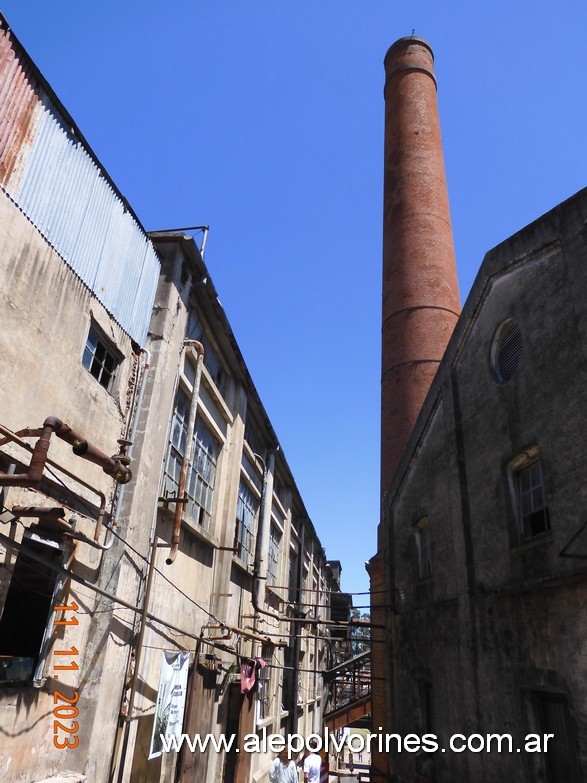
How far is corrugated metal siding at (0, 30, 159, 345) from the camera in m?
6.73

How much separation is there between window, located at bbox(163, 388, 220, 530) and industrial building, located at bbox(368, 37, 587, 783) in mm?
4812

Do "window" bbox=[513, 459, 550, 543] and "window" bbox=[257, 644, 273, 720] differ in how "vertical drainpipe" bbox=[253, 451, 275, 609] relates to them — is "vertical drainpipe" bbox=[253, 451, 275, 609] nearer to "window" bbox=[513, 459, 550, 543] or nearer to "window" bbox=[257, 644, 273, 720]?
"window" bbox=[257, 644, 273, 720]

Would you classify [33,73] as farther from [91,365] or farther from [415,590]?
[415,590]

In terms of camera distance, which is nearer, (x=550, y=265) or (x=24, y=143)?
(x=24, y=143)

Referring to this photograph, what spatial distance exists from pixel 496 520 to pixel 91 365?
667 cm

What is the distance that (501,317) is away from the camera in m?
9.80

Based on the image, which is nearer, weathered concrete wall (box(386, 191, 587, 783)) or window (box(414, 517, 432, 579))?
weathered concrete wall (box(386, 191, 587, 783))

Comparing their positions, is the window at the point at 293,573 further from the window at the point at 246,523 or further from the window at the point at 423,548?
the window at the point at 423,548

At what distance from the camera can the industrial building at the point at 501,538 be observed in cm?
723

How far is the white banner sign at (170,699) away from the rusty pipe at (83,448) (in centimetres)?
343

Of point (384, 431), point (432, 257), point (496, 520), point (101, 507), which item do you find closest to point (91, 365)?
point (101, 507)
